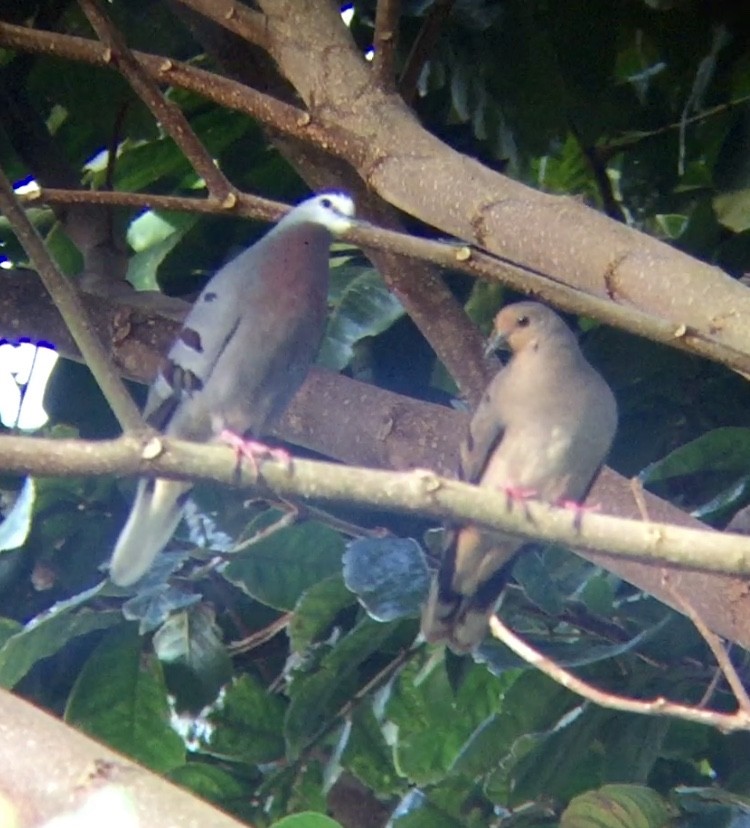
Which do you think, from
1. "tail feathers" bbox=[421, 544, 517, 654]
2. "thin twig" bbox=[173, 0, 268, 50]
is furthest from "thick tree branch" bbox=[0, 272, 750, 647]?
"thin twig" bbox=[173, 0, 268, 50]

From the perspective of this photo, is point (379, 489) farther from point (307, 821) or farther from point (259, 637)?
point (259, 637)

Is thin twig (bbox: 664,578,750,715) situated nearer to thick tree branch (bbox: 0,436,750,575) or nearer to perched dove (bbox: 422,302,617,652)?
thick tree branch (bbox: 0,436,750,575)

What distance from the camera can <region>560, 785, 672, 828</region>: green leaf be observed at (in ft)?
5.24

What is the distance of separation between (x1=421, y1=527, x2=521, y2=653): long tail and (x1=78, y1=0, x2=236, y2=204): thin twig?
0.57 meters

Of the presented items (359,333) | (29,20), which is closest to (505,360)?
(359,333)

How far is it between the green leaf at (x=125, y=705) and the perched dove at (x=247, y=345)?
18 centimetres

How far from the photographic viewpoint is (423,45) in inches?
67.6

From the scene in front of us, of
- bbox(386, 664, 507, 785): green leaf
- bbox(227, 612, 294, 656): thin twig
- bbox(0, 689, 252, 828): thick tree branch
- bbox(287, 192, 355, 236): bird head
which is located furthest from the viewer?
bbox(227, 612, 294, 656): thin twig

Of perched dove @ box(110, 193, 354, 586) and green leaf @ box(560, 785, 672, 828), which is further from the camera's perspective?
perched dove @ box(110, 193, 354, 586)

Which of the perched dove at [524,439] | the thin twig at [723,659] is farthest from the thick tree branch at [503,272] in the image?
the perched dove at [524,439]

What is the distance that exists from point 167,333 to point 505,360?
0.69 metres

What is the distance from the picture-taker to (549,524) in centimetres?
118

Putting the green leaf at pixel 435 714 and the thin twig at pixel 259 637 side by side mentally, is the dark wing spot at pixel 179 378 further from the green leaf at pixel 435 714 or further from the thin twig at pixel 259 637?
the green leaf at pixel 435 714

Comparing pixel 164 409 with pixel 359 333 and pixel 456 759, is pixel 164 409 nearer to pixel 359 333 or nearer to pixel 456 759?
pixel 359 333
